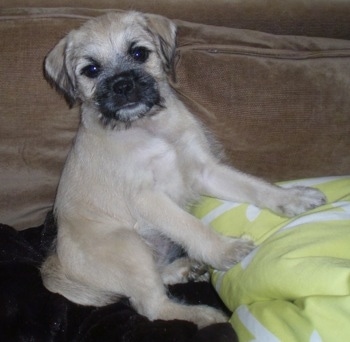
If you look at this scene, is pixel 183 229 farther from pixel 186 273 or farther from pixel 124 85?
pixel 124 85

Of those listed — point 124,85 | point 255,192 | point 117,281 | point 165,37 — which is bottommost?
point 117,281

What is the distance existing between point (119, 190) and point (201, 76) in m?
0.61

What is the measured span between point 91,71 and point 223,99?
590mm

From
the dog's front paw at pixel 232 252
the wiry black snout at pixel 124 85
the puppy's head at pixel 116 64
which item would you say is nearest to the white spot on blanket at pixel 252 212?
the dog's front paw at pixel 232 252

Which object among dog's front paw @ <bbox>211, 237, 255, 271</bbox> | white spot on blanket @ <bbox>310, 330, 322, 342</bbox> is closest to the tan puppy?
dog's front paw @ <bbox>211, 237, 255, 271</bbox>

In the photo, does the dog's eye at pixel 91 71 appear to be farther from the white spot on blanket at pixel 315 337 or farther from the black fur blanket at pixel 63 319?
the white spot on blanket at pixel 315 337

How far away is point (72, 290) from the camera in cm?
183

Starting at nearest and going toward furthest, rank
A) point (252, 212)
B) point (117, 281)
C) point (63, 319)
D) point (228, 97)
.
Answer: point (63, 319)
point (117, 281)
point (252, 212)
point (228, 97)

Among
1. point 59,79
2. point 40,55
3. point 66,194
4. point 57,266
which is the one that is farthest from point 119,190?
point 40,55

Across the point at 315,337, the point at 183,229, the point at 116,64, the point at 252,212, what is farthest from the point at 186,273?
the point at 116,64

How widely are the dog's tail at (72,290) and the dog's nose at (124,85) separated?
0.75 meters

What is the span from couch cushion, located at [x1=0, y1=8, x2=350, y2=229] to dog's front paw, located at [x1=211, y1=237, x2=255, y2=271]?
52 cm

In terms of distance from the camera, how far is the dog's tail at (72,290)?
1.82m

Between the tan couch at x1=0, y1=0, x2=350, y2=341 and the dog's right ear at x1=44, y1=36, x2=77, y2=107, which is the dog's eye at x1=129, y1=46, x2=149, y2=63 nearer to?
the tan couch at x1=0, y1=0, x2=350, y2=341
